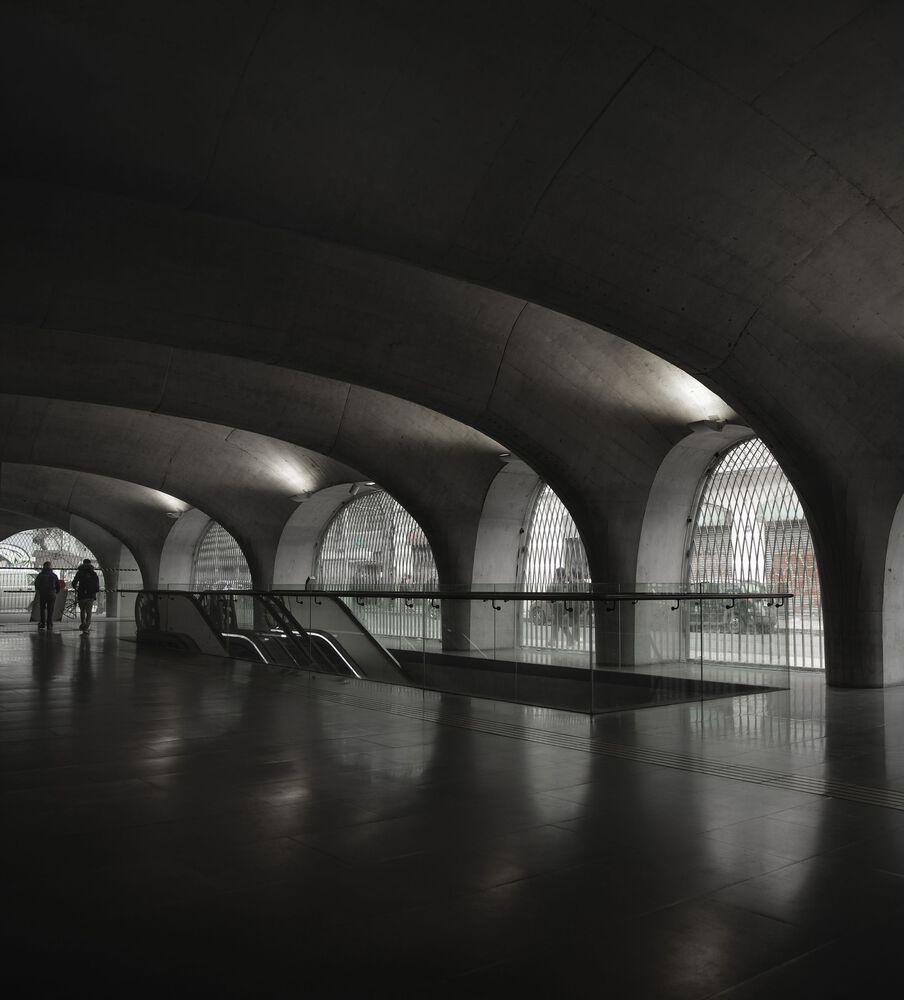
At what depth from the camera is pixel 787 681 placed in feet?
36.9

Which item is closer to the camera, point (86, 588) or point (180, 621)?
point (180, 621)

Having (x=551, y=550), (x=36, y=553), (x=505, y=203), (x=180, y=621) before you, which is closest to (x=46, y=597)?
(x=180, y=621)

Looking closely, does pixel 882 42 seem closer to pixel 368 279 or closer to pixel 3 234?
pixel 368 279

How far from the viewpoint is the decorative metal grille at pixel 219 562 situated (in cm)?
3759

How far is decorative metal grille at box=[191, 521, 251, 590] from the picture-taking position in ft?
123

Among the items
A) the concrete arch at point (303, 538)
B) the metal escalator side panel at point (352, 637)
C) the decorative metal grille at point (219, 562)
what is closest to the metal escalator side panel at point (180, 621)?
the metal escalator side panel at point (352, 637)

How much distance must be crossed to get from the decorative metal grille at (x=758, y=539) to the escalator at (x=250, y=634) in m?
7.90

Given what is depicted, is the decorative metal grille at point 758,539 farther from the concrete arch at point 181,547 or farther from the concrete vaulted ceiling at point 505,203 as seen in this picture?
the concrete arch at point 181,547

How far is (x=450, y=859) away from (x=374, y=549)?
83.9 ft

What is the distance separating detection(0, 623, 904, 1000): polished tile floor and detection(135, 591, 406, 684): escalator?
394 cm

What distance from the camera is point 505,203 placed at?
903 cm

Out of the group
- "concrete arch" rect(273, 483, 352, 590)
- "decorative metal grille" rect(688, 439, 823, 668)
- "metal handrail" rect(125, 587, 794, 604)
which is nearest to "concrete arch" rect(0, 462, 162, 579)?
"concrete arch" rect(273, 483, 352, 590)

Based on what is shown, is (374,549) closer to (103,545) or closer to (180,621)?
(180,621)

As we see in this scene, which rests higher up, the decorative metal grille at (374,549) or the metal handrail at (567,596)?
the decorative metal grille at (374,549)
